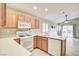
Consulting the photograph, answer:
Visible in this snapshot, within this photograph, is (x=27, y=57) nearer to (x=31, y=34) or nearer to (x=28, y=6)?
(x=31, y=34)

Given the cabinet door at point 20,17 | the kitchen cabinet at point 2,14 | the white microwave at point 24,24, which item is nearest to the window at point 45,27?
the white microwave at point 24,24

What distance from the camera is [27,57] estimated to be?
146cm

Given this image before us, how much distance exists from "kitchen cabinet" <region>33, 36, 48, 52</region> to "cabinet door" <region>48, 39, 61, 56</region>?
7cm

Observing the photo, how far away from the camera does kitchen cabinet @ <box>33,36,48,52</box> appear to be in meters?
1.67

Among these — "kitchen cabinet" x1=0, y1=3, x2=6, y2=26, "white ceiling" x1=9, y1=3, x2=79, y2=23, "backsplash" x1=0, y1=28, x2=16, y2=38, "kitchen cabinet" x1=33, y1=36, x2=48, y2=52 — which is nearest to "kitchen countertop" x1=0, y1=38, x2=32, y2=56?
"backsplash" x1=0, y1=28, x2=16, y2=38

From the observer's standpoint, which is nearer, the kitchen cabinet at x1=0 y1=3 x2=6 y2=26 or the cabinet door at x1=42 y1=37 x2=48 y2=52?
the kitchen cabinet at x1=0 y1=3 x2=6 y2=26

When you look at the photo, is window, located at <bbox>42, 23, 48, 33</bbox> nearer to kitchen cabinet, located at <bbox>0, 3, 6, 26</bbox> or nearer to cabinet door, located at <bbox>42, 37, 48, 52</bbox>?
cabinet door, located at <bbox>42, 37, 48, 52</bbox>

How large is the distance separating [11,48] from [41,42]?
0.49m

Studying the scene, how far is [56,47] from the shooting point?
1.62 metres

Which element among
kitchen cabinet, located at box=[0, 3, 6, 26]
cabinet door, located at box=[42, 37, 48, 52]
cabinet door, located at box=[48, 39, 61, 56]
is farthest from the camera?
cabinet door, located at box=[42, 37, 48, 52]

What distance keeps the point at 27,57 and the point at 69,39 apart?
705 millimetres

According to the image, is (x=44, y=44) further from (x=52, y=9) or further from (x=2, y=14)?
(x=2, y=14)

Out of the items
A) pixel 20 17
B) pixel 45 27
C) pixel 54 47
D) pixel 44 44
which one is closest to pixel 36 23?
pixel 45 27

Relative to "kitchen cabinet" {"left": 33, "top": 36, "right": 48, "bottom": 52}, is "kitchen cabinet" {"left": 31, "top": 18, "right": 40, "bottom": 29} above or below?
above
